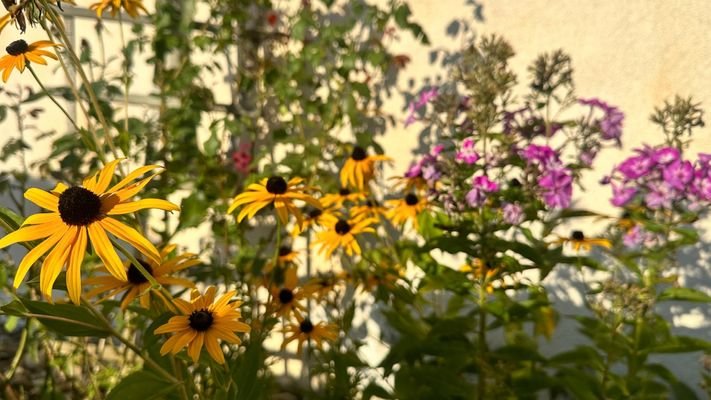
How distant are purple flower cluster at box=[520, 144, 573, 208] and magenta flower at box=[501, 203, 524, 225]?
82mm

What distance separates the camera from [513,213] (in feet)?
4.81

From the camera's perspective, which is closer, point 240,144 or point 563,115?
point 563,115

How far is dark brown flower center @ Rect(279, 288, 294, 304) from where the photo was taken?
1.49 m

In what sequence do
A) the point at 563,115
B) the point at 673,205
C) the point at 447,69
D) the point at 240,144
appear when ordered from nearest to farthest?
the point at 673,205, the point at 563,115, the point at 447,69, the point at 240,144

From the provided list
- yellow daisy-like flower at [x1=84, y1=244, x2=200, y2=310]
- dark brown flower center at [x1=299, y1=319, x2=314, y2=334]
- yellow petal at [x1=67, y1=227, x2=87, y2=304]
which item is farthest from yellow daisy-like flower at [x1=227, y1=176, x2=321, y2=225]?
dark brown flower center at [x1=299, y1=319, x2=314, y2=334]

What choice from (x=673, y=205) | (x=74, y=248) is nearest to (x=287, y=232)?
(x=673, y=205)

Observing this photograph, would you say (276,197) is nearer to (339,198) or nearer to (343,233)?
(343,233)

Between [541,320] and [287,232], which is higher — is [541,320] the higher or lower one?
the lower one

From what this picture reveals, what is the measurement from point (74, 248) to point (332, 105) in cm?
180

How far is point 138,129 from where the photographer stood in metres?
1.94

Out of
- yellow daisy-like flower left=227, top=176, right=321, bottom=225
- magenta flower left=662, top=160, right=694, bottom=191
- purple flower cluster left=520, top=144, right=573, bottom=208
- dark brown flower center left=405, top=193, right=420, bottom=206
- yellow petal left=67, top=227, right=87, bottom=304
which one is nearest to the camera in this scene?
yellow petal left=67, top=227, right=87, bottom=304

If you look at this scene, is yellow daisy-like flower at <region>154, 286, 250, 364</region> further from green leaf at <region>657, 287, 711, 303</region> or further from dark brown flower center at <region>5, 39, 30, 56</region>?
green leaf at <region>657, 287, 711, 303</region>

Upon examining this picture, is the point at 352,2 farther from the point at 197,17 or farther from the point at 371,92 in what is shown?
the point at 197,17

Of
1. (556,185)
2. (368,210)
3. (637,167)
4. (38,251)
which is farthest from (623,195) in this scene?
(38,251)
